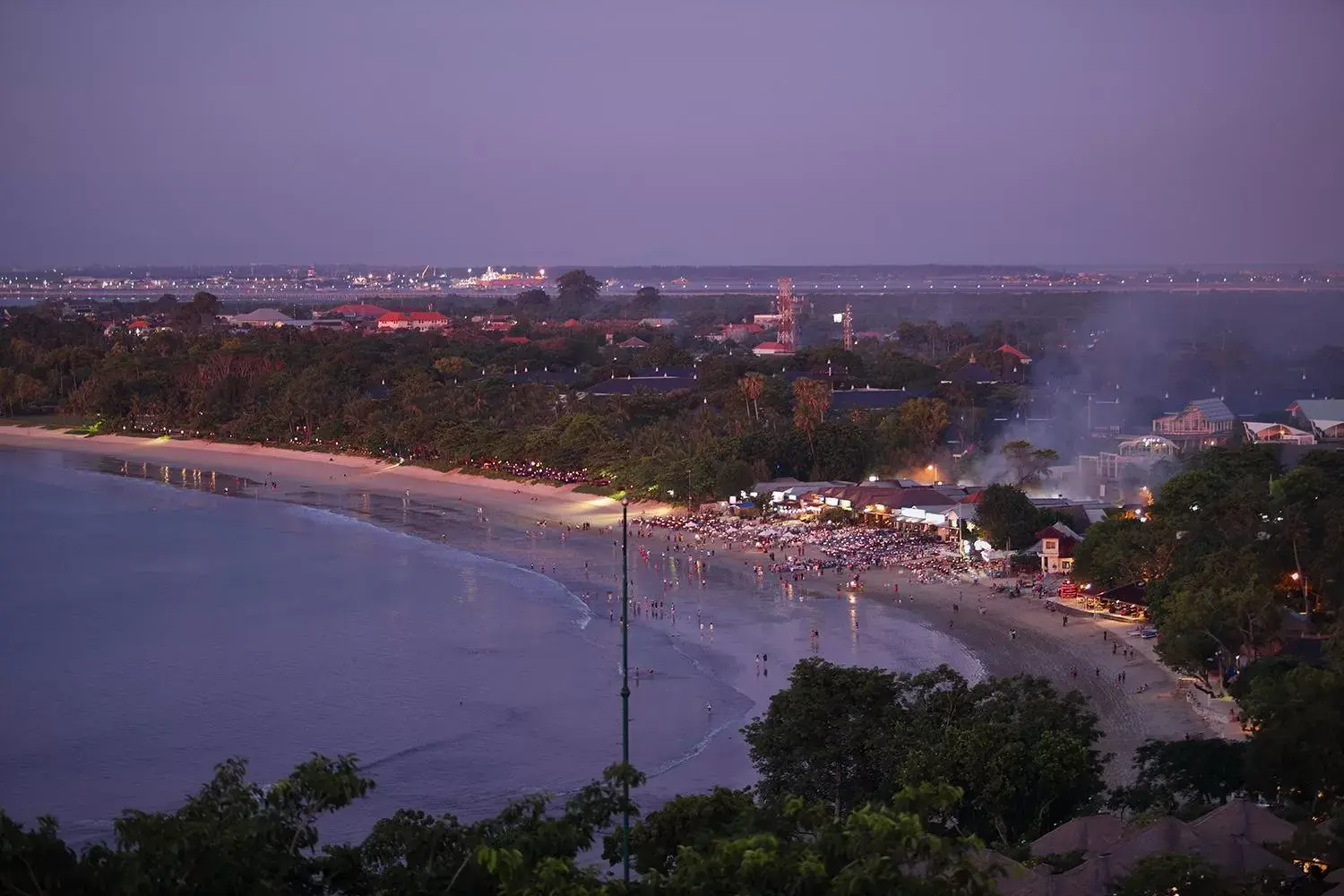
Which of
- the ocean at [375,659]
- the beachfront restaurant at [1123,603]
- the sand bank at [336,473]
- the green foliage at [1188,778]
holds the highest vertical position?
the green foliage at [1188,778]

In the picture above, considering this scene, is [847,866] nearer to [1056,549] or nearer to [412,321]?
[1056,549]

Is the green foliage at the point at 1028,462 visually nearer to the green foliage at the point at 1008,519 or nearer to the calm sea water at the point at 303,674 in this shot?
the green foliage at the point at 1008,519

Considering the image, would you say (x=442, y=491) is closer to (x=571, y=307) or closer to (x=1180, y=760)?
(x=1180, y=760)

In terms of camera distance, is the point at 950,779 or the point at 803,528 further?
the point at 803,528

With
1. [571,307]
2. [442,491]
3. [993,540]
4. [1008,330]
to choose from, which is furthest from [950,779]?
[571,307]

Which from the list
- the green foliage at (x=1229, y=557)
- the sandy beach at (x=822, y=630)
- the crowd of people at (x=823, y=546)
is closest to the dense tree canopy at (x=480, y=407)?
Result: the crowd of people at (x=823, y=546)

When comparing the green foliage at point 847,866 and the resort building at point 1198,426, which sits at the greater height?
the green foliage at point 847,866

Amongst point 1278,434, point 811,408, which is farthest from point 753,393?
point 1278,434
